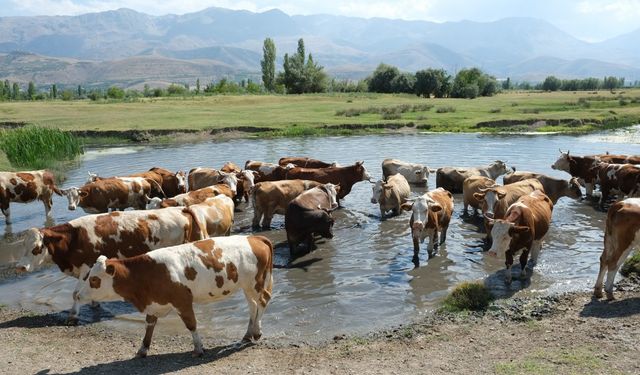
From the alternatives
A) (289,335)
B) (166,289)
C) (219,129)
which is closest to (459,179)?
(289,335)

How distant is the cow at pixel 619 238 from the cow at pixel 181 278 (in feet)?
22.0

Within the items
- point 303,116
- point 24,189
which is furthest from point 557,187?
point 303,116

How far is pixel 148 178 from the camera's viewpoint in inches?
779

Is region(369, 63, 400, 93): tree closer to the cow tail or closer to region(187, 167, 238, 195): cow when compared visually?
region(187, 167, 238, 195): cow

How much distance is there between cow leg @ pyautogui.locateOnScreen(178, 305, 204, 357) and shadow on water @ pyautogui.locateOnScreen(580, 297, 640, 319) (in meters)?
6.78

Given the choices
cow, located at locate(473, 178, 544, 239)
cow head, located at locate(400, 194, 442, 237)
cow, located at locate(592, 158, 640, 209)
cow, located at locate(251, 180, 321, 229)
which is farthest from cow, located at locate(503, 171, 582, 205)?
cow, located at locate(251, 180, 321, 229)

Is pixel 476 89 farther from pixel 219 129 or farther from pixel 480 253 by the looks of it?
pixel 480 253

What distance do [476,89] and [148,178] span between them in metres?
74.8

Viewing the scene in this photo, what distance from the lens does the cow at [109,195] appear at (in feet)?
60.2

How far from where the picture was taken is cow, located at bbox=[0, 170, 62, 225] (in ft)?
62.3

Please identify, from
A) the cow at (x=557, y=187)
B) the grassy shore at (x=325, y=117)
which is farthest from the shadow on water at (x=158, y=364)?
the grassy shore at (x=325, y=117)

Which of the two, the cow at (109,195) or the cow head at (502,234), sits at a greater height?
the cow head at (502,234)

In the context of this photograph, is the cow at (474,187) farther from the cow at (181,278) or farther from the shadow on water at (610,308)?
the cow at (181,278)

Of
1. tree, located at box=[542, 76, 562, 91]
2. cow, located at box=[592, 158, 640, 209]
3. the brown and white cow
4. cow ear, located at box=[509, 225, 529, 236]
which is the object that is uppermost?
tree, located at box=[542, 76, 562, 91]
